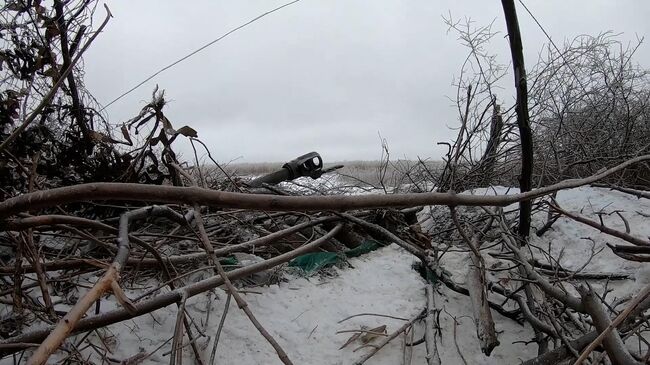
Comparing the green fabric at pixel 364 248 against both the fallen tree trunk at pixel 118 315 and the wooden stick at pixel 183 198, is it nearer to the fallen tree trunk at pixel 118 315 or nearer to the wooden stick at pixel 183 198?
the fallen tree trunk at pixel 118 315

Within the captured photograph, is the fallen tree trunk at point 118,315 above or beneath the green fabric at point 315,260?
above

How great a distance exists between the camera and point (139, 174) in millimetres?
3357

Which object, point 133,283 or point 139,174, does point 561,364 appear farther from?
point 139,174

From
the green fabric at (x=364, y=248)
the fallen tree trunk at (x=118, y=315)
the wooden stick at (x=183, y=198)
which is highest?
the wooden stick at (x=183, y=198)

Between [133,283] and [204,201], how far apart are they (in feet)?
6.43

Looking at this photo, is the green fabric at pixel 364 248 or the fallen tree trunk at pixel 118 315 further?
the green fabric at pixel 364 248

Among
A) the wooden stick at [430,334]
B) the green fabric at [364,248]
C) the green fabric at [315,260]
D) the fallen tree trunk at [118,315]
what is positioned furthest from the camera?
the green fabric at [364,248]

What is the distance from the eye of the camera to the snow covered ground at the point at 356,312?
2.42m

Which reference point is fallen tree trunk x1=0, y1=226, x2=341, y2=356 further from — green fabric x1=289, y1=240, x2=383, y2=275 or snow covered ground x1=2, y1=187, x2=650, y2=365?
green fabric x1=289, y1=240, x2=383, y2=275

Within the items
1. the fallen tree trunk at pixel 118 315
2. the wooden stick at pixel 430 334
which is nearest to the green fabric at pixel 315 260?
the wooden stick at pixel 430 334

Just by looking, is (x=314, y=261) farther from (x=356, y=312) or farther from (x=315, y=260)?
(x=356, y=312)

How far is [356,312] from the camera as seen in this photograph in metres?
2.86

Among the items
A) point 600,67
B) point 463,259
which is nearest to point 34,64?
point 463,259

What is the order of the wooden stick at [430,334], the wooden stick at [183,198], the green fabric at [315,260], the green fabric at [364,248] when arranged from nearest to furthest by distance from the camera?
the wooden stick at [183,198]
the wooden stick at [430,334]
the green fabric at [315,260]
the green fabric at [364,248]
